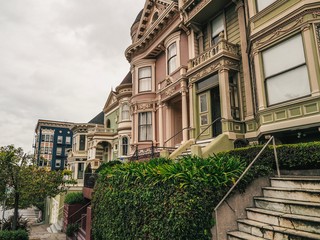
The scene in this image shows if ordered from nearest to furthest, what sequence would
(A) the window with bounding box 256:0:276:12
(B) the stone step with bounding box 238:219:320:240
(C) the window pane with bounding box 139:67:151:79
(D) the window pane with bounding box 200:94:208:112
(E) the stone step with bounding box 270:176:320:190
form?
(B) the stone step with bounding box 238:219:320:240 → (E) the stone step with bounding box 270:176:320:190 → (A) the window with bounding box 256:0:276:12 → (D) the window pane with bounding box 200:94:208:112 → (C) the window pane with bounding box 139:67:151:79

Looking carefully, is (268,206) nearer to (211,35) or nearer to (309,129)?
(309,129)

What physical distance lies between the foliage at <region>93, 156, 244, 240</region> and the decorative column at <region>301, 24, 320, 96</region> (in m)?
3.60

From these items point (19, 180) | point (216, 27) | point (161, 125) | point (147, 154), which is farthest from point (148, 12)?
point (19, 180)

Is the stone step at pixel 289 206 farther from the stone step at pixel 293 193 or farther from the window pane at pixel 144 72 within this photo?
the window pane at pixel 144 72

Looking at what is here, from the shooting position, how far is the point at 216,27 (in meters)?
13.3

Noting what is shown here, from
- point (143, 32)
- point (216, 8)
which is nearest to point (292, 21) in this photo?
point (216, 8)

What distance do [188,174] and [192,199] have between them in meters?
0.60

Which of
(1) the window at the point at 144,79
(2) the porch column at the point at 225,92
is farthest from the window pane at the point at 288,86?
(1) the window at the point at 144,79

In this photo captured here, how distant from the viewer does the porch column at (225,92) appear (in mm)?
10740

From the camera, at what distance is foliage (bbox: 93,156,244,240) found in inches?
197

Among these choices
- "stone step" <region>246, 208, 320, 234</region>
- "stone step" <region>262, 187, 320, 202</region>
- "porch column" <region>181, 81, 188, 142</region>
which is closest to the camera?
"stone step" <region>246, 208, 320, 234</region>

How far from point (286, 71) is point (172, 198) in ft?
20.4

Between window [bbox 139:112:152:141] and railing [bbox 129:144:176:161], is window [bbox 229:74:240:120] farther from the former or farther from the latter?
window [bbox 139:112:152:141]

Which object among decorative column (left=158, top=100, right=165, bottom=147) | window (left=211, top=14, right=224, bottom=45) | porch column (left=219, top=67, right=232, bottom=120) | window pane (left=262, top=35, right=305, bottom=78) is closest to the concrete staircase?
window pane (left=262, top=35, right=305, bottom=78)
